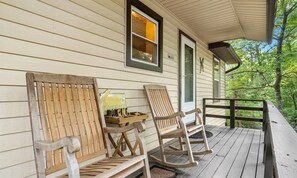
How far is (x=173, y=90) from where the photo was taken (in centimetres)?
366

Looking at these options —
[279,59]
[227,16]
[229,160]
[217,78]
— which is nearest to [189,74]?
[227,16]

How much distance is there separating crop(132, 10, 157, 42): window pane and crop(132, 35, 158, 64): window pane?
10cm

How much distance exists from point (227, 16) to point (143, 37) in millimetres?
2091

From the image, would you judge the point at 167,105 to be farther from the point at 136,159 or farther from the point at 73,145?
the point at 73,145

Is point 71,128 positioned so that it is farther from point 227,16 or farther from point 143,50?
point 227,16

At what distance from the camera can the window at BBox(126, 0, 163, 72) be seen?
2480 mm

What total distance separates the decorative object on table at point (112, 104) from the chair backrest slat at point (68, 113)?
21 centimetres

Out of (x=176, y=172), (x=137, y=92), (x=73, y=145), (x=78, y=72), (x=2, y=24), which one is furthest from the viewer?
(x=137, y=92)

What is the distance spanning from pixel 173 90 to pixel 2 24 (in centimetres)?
290

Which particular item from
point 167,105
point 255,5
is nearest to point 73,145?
point 167,105

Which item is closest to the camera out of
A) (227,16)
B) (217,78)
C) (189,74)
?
(227,16)

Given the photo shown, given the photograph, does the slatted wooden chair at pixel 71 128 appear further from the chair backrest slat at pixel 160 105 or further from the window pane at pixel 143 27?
the window pane at pixel 143 27

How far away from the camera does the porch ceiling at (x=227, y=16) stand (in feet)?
10.5

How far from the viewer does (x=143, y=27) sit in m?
2.88
